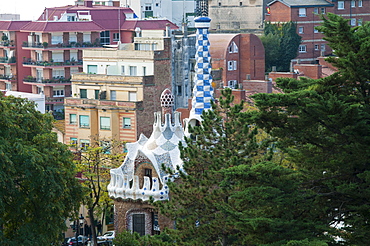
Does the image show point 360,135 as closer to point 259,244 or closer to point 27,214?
point 259,244

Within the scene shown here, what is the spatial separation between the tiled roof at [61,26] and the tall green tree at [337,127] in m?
62.2

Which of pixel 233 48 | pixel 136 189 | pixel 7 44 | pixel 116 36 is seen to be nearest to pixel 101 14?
pixel 116 36

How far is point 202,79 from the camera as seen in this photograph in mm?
42594

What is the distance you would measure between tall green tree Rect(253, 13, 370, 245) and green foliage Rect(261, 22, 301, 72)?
6856cm

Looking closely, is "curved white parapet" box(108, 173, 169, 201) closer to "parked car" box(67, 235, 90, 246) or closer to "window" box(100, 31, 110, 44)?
"parked car" box(67, 235, 90, 246)

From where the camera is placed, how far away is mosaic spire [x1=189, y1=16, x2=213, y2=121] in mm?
42125

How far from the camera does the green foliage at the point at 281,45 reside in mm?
97375

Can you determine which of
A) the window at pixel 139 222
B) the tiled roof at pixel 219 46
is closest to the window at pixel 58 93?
the tiled roof at pixel 219 46

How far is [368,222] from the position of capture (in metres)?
27.3

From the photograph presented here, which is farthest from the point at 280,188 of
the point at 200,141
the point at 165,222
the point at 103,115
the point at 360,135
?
the point at 103,115

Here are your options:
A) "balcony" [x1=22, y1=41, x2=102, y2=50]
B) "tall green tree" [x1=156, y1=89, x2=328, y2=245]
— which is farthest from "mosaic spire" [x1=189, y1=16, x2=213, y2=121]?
"balcony" [x1=22, y1=41, x2=102, y2=50]

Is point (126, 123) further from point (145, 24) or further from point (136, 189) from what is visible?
point (145, 24)

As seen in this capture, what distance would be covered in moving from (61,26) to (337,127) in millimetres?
65051

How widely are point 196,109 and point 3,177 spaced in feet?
42.3
